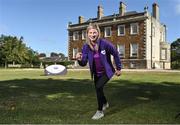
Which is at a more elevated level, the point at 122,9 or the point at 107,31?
the point at 122,9

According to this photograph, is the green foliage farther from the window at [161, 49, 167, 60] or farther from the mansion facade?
the window at [161, 49, 167, 60]

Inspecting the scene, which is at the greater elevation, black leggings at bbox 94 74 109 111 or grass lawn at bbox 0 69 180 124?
black leggings at bbox 94 74 109 111

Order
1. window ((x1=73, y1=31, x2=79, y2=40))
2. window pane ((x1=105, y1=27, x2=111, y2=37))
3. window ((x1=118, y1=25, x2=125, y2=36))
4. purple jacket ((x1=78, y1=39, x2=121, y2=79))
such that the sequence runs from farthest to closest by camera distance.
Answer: window ((x1=73, y1=31, x2=79, y2=40)), window pane ((x1=105, y1=27, x2=111, y2=37)), window ((x1=118, y1=25, x2=125, y2=36)), purple jacket ((x1=78, y1=39, x2=121, y2=79))

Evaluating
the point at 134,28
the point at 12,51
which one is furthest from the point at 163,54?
the point at 12,51

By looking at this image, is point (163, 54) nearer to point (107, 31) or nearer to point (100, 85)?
point (107, 31)

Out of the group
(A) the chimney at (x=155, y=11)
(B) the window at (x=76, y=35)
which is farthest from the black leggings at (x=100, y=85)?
(B) the window at (x=76, y=35)

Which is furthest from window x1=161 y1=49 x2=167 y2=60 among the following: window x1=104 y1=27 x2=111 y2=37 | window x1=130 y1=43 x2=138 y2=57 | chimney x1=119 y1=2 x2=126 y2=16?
window x1=104 y1=27 x2=111 y2=37

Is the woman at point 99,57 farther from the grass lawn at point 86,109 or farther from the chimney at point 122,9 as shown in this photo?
the chimney at point 122,9

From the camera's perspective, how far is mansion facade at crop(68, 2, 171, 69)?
53.0 meters

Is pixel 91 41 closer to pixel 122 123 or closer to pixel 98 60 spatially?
pixel 98 60

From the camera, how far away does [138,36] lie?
53875 millimetres

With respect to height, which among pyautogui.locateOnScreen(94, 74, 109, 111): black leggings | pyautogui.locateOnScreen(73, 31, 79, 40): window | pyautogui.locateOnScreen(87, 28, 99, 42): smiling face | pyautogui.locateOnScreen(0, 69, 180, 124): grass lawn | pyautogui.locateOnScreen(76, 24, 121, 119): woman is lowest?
pyautogui.locateOnScreen(0, 69, 180, 124): grass lawn

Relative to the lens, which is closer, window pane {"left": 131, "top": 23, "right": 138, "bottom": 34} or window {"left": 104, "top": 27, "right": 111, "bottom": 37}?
window pane {"left": 131, "top": 23, "right": 138, "bottom": 34}

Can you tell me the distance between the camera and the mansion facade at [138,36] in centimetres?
5303
